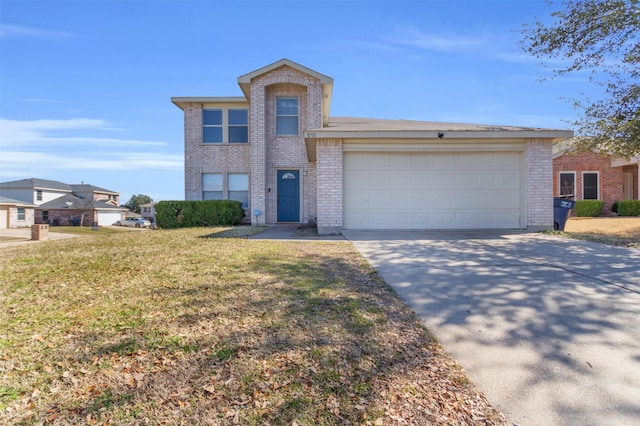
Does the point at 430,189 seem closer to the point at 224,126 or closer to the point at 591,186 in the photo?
the point at 224,126

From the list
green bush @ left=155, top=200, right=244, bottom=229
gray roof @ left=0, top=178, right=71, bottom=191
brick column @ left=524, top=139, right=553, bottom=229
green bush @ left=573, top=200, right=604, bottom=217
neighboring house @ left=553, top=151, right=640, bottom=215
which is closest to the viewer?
brick column @ left=524, top=139, right=553, bottom=229

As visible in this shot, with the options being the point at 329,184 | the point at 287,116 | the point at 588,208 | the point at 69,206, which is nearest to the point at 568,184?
the point at 588,208

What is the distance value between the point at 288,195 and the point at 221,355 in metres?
12.7

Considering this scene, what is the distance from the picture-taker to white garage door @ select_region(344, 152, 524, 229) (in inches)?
404

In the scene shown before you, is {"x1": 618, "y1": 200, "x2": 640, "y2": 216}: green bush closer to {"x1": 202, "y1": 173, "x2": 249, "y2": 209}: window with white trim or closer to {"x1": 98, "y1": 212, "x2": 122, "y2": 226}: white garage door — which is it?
{"x1": 202, "y1": 173, "x2": 249, "y2": 209}: window with white trim

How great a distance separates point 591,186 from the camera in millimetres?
18859

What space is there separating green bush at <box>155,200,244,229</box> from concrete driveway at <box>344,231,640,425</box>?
880 centimetres

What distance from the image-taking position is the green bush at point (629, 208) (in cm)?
1756

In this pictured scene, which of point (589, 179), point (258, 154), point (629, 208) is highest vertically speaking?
point (258, 154)

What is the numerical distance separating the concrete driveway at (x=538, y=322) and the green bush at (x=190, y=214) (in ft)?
28.9

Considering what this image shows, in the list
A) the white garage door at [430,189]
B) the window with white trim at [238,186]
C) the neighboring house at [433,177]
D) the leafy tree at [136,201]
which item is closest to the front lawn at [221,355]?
the neighboring house at [433,177]

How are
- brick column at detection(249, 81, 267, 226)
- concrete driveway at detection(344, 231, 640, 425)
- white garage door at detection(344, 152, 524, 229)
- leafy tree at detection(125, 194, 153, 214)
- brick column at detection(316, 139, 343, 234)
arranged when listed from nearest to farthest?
concrete driveway at detection(344, 231, 640, 425), brick column at detection(316, 139, 343, 234), white garage door at detection(344, 152, 524, 229), brick column at detection(249, 81, 267, 226), leafy tree at detection(125, 194, 153, 214)

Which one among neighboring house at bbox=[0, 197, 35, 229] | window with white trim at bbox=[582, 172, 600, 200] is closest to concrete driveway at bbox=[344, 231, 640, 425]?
window with white trim at bbox=[582, 172, 600, 200]

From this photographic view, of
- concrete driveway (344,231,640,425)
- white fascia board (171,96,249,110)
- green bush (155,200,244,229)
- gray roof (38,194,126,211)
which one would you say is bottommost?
concrete driveway (344,231,640,425)
